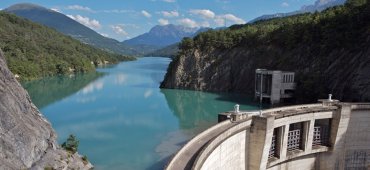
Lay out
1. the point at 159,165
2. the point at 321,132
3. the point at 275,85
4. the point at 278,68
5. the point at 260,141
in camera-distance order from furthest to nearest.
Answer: the point at 278,68 → the point at 275,85 → the point at 159,165 → the point at 321,132 → the point at 260,141

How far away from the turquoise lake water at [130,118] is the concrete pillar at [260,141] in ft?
30.9

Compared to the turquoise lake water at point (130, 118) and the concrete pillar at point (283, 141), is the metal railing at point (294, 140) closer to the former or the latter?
the concrete pillar at point (283, 141)

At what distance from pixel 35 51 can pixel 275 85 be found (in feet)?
280

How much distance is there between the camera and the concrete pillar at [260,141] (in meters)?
22.5

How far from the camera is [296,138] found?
87.4 ft

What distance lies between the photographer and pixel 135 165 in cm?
3052

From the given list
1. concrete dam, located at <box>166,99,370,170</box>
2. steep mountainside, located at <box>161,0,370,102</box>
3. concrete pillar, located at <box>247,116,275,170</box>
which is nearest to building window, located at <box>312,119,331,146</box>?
concrete dam, located at <box>166,99,370,170</box>

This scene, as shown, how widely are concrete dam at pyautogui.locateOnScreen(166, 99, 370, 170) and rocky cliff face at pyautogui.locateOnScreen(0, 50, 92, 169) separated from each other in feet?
35.2

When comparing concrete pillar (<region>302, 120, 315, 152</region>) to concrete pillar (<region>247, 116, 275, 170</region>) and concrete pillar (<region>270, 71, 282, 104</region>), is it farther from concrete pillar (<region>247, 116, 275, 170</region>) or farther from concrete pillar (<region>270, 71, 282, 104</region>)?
concrete pillar (<region>270, 71, 282, 104</region>)

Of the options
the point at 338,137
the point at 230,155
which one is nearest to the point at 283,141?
the point at 338,137

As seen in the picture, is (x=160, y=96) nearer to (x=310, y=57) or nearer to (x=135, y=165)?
(x=310, y=57)

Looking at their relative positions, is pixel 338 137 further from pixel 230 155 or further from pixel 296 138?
pixel 230 155

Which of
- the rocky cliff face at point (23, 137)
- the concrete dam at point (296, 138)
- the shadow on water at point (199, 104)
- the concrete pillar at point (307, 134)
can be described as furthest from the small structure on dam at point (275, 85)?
the rocky cliff face at point (23, 137)

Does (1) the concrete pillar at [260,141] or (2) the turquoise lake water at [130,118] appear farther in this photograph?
(2) the turquoise lake water at [130,118]
